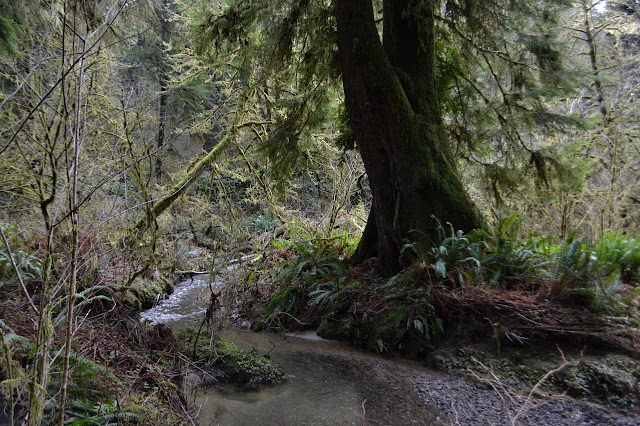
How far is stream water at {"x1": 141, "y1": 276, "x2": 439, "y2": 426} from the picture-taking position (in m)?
3.03

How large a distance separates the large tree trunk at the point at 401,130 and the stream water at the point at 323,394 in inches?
64.0

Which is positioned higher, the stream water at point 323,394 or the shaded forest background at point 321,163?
the shaded forest background at point 321,163

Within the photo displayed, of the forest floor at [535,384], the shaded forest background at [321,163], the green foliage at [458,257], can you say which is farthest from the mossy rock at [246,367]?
the green foliage at [458,257]

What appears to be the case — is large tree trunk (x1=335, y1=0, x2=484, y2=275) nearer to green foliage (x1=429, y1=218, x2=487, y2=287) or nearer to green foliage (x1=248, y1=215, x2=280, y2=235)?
green foliage (x1=429, y1=218, x2=487, y2=287)

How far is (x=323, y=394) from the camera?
11.5 ft

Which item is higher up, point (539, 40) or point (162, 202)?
point (539, 40)

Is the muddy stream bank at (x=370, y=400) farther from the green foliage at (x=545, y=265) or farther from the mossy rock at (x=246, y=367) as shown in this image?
the green foliage at (x=545, y=265)

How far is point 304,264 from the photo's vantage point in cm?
662

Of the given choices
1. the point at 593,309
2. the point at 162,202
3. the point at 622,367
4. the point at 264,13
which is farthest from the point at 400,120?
the point at 162,202

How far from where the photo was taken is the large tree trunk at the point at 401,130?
206 inches

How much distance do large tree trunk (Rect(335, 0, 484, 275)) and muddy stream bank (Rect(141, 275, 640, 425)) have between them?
1.74 m

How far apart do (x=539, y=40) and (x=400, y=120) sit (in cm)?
235

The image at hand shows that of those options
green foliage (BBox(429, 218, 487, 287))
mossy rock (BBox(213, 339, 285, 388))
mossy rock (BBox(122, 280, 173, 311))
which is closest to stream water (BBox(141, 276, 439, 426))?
mossy rock (BBox(213, 339, 285, 388))

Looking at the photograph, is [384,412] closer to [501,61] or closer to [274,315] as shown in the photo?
[274,315]
